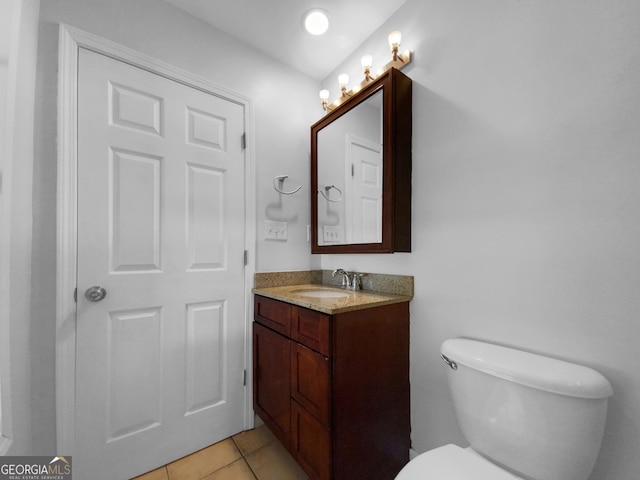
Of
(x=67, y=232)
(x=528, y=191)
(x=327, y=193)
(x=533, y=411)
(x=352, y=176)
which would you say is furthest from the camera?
(x=327, y=193)

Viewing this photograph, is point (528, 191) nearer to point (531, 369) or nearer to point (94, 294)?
point (531, 369)

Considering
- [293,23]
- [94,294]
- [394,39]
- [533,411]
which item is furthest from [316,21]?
[533,411]

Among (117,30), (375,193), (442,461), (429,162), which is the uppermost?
(117,30)

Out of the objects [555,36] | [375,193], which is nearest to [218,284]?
[375,193]

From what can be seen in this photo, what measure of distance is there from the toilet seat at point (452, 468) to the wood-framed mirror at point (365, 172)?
0.79 m

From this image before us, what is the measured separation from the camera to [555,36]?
0.90 m

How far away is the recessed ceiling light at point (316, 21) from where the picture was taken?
A: 1448mm

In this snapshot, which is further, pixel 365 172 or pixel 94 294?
pixel 365 172

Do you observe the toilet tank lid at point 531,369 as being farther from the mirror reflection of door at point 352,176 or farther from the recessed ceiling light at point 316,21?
the recessed ceiling light at point 316,21

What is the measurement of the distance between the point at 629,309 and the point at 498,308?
0.34m

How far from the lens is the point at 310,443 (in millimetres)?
1127

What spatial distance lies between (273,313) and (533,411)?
1117 millimetres

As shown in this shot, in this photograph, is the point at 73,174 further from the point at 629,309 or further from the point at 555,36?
the point at 629,309

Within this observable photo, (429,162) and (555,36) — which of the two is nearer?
(555,36)
